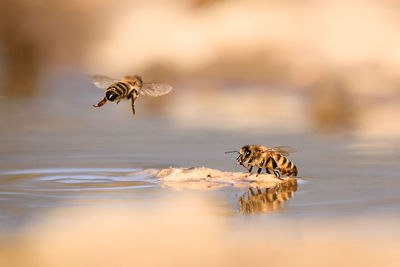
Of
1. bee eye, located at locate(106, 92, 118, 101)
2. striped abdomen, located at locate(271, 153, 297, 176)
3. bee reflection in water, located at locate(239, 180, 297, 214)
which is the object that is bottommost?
bee reflection in water, located at locate(239, 180, 297, 214)

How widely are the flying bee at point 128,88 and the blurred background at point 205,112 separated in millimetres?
628

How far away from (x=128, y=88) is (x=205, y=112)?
5222 mm

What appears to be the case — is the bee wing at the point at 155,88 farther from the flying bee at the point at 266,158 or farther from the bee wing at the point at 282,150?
the bee wing at the point at 282,150

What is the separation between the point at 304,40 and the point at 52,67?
418 centimetres

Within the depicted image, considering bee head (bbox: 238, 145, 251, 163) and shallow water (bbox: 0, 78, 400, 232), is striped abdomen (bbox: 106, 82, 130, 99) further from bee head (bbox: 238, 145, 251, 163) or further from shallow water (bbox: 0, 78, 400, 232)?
bee head (bbox: 238, 145, 251, 163)

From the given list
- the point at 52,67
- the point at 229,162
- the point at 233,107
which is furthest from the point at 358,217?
the point at 52,67

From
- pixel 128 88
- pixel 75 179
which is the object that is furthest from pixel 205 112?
pixel 128 88

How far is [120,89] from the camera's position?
17.1 feet

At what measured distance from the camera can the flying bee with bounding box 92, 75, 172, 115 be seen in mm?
5163

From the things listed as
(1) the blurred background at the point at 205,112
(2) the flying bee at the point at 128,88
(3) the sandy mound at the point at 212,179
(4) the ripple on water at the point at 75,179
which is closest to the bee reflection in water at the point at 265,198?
(1) the blurred background at the point at 205,112

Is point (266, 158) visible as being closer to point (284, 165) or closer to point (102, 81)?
point (284, 165)

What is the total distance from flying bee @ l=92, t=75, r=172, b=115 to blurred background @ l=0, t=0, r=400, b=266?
63 centimetres

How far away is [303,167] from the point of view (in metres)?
6.54

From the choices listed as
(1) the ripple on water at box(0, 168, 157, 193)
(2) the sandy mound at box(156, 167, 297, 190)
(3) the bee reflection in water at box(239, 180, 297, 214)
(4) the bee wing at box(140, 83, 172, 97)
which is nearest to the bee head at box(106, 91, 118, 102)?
(4) the bee wing at box(140, 83, 172, 97)
